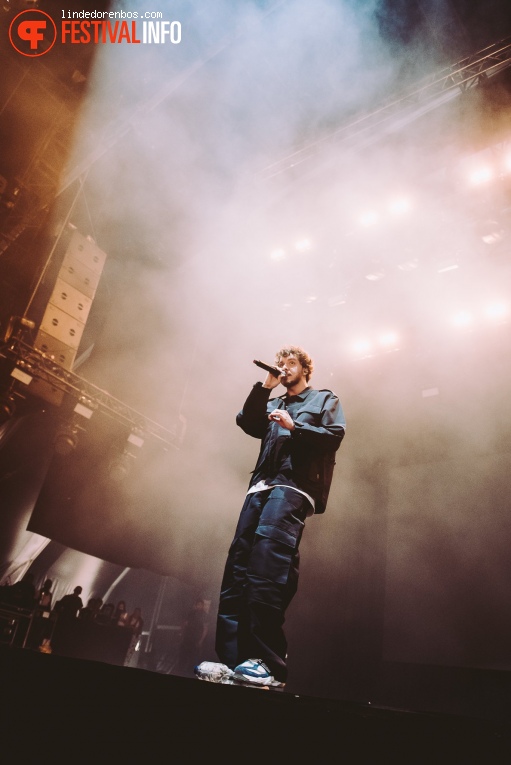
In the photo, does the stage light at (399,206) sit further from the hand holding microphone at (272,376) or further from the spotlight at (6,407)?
the spotlight at (6,407)

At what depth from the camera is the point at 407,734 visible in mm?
777

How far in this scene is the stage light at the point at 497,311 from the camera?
5004mm

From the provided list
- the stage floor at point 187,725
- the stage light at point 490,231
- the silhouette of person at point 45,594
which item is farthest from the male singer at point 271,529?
the silhouette of person at point 45,594

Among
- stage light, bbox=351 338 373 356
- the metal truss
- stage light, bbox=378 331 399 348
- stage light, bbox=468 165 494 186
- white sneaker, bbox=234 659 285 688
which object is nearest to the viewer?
white sneaker, bbox=234 659 285 688

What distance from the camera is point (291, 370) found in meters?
2.18

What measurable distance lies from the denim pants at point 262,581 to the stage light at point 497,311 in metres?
4.28

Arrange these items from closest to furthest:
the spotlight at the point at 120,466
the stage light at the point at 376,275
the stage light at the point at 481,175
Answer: the stage light at the point at 481,175
the stage light at the point at 376,275
the spotlight at the point at 120,466

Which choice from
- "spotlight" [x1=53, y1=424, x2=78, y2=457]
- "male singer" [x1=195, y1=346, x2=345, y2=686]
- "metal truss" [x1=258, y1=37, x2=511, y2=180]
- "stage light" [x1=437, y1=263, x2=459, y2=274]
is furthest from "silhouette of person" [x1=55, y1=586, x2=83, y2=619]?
"stage light" [x1=437, y1=263, x2=459, y2=274]

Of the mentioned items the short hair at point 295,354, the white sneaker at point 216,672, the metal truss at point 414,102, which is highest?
the metal truss at point 414,102

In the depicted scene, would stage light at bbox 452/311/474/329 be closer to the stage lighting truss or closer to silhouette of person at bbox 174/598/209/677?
the stage lighting truss

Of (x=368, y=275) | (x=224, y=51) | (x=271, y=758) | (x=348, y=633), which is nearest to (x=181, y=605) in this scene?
(x=348, y=633)

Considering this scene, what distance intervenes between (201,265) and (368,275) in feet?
7.64

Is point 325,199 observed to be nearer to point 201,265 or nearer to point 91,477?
point 201,265

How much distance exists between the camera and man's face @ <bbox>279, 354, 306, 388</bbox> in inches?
85.3
